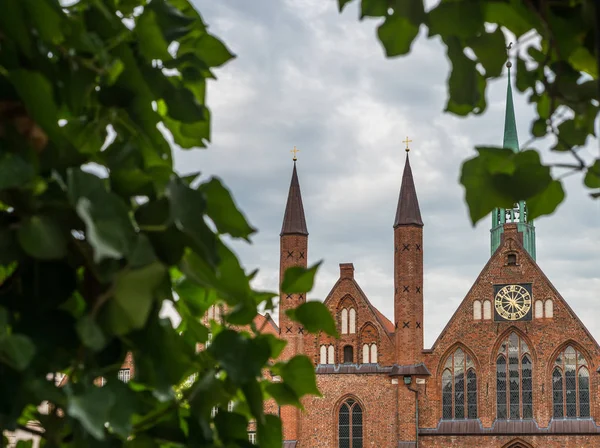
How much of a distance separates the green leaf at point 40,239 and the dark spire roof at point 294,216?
2901cm

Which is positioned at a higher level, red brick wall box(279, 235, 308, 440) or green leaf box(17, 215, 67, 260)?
red brick wall box(279, 235, 308, 440)

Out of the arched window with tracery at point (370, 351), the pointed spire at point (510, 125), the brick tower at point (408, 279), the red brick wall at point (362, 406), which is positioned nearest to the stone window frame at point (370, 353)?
the arched window with tracery at point (370, 351)

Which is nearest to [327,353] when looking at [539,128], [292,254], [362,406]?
[362,406]

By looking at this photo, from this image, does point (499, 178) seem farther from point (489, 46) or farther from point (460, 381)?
point (460, 381)

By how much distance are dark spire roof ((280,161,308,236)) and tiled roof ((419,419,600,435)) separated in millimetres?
7684

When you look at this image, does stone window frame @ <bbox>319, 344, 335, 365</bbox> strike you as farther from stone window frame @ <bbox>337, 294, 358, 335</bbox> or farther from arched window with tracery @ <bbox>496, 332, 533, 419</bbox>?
arched window with tracery @ <bbox>496, 332, 533, 419</bbox>

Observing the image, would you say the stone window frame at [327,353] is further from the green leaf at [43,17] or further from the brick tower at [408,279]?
the green leaf at [43,17]

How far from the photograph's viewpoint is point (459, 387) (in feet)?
92.2

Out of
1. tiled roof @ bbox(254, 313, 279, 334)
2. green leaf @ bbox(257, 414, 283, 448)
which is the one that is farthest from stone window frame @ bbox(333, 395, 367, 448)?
green leaf @ bbox(257, 414, 283, 448)

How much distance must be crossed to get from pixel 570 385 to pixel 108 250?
93.2ft

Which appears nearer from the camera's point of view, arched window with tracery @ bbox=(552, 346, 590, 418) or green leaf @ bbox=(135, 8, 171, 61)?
green leaf @ bbox=(135, 8, 171, 61)

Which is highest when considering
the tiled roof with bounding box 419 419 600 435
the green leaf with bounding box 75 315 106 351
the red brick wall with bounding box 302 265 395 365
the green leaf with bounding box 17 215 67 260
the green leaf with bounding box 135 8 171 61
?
the red brick wall with bounding box 302 265 395 365

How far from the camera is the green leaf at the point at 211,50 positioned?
149 cm

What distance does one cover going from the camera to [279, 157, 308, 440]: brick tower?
28.7m
